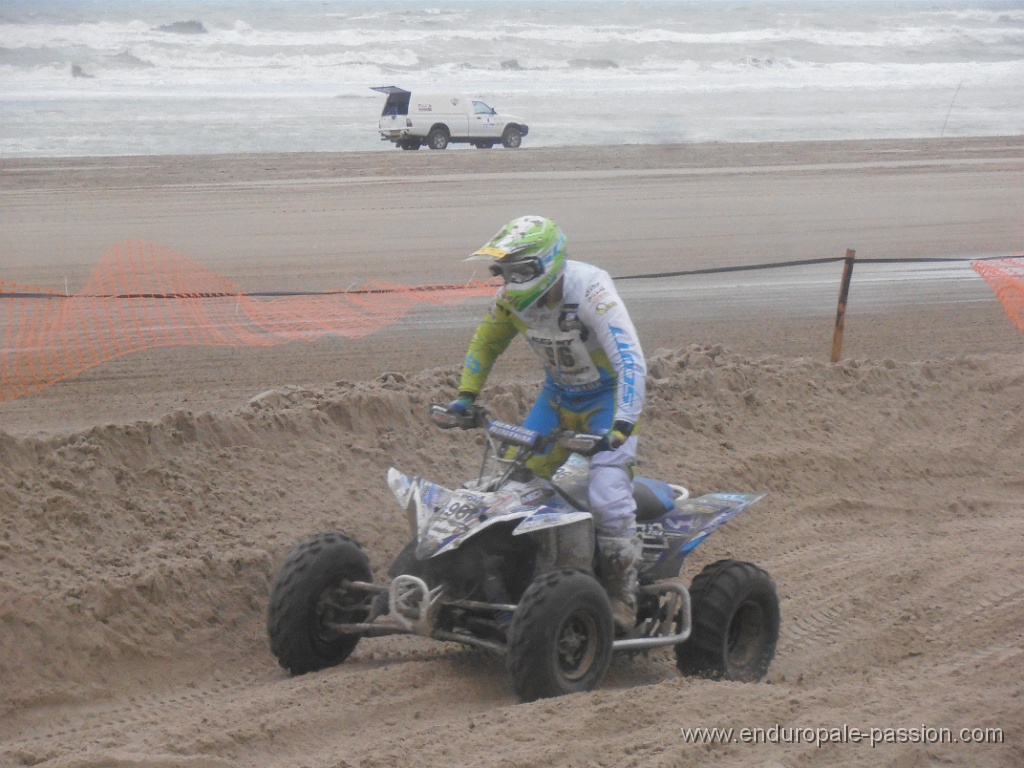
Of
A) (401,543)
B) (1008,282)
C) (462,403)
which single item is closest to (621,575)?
(462,403)

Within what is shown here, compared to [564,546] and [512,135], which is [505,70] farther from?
[564,546]

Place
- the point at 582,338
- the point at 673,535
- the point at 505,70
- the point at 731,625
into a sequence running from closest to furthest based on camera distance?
1. the point at 582,338
2. the point at 731,625
3. the point at 673,535
4. the point at 505,70

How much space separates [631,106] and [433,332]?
109 feet

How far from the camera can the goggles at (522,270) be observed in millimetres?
5449

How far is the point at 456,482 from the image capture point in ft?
26.2

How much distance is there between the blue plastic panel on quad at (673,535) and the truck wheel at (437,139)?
88.3ft

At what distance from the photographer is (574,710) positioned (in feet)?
15.5

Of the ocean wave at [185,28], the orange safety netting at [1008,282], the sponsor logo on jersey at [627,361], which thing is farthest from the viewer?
the ocean wave at [185,28]

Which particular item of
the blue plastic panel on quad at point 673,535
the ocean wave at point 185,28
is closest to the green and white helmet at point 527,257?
the blue plastic panel on quad at point 673,535

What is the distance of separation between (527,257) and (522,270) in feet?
0.28

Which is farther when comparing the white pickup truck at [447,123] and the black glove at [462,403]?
the white pickup truck at [447,123]

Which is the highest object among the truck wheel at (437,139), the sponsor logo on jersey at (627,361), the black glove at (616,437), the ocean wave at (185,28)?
the ocean wave at (185,28)

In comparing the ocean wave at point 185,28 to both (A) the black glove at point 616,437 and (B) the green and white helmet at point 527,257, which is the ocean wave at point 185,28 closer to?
(B) the green and white helmet at point 527,257

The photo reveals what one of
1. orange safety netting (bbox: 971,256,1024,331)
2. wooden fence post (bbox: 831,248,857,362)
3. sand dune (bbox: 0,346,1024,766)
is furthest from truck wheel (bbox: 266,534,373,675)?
orange safety netting (bbox: 971,256,1024,331)
